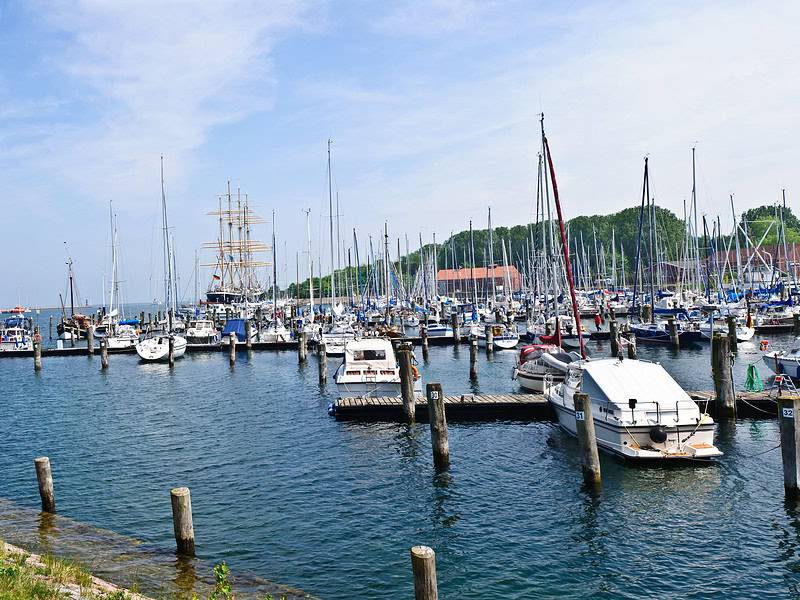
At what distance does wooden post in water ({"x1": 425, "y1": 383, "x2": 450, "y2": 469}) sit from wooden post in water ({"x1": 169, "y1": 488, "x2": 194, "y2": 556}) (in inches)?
361

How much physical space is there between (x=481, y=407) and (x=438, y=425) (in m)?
7.73

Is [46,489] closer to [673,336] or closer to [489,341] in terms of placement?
[489,341]

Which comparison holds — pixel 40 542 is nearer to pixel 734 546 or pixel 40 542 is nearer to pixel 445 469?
pixel 445 469

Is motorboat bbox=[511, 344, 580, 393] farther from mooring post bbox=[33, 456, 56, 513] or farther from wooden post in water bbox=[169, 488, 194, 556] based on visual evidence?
mooring post bbox=[33, 456, 56, 513]

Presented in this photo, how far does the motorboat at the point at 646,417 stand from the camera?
73.4 feet

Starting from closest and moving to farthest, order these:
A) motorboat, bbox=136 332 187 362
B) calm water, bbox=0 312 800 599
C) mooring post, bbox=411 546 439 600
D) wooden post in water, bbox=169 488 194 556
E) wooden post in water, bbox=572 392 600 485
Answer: mooring post, bbox=411 546 439 600
calm water, bbox=0 312 800 599
wooden post in water, bbox=169 488 194 556
wooden post in water, bbox=572 392 600 485
motorboat, bbox=136 332 187 362

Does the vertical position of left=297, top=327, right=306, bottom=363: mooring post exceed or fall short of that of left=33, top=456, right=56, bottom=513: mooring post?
it exceeds it

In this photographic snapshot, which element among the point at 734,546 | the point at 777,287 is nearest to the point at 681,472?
the point at 734,546

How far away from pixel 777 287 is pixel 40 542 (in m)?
90.5

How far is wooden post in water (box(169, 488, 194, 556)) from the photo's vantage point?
53.4 ft

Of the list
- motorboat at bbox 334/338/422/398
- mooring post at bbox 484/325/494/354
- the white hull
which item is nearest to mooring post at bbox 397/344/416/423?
motorboat at bbox 334/338/422/398

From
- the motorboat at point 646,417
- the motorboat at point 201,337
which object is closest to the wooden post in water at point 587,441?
the motorboat at point 646,417

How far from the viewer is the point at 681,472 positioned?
21906 mm

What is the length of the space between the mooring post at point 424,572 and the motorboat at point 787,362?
1266 inches
